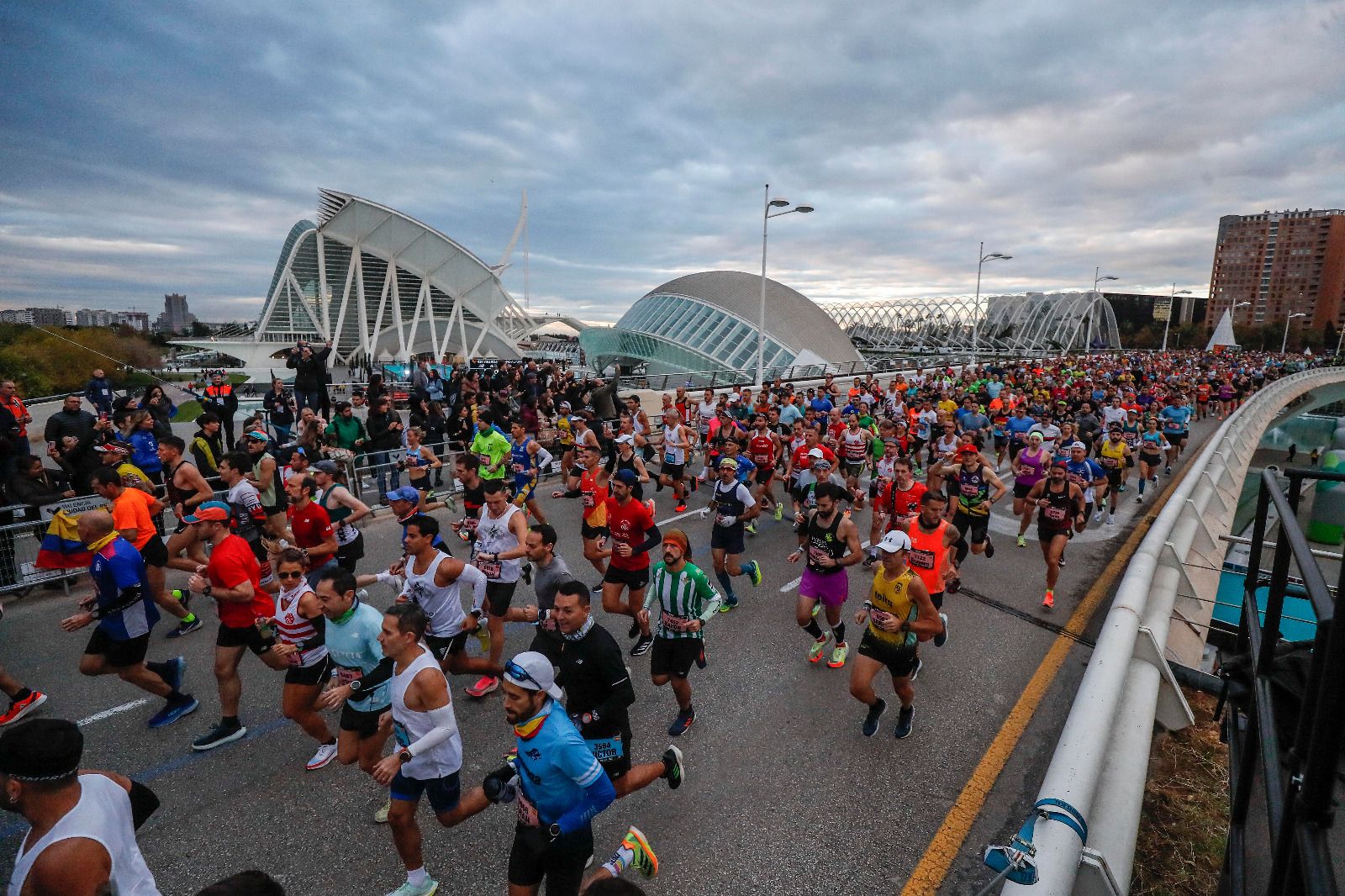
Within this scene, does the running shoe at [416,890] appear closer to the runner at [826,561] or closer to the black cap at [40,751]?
the black cap at [40,751]

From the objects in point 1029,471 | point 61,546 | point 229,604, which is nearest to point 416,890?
point 229,604

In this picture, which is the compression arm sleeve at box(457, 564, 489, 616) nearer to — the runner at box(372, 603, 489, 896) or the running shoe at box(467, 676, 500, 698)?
the running shoe at box(467, 676, 500, 698)

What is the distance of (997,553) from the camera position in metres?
9.26

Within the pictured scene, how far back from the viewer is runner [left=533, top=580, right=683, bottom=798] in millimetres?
3688

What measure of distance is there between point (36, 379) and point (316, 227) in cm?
2084

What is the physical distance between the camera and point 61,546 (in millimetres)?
6621

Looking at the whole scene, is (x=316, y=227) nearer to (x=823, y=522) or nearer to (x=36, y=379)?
(x=36, y=379)

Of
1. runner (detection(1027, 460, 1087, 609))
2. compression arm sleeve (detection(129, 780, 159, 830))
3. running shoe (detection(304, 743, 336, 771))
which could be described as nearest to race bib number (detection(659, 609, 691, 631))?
running shoe (detection(304, 743, 336, 771))

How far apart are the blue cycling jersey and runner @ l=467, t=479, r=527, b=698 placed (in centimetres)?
173

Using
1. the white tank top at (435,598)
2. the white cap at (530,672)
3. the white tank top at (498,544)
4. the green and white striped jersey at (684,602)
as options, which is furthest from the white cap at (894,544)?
the white tank top at (435,598)

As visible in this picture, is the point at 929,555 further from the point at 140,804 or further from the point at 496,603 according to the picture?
the point at 140,804

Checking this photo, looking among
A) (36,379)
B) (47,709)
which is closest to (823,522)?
(47,709)

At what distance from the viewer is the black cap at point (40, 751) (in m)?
2.34

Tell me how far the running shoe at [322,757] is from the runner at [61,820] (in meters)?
2.07
